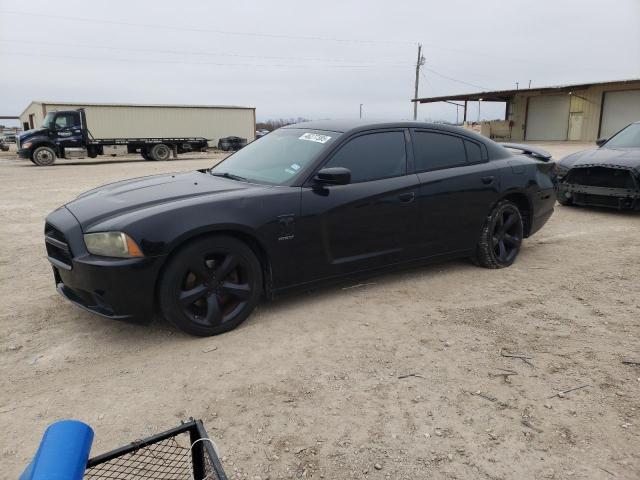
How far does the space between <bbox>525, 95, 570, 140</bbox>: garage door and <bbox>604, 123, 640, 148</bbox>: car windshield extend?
28.3 m

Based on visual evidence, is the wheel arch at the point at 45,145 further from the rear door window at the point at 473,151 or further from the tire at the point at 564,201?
the rear door window at the point at 473,151

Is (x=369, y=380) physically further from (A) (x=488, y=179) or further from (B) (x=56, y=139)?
(B) (x=56, y=139)

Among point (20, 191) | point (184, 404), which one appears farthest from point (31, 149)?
point (184, 404)

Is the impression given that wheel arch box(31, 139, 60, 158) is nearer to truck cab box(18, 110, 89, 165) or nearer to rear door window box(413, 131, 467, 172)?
truck cab box(18, 110, 89, 165)

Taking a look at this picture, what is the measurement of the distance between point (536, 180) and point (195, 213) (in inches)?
145

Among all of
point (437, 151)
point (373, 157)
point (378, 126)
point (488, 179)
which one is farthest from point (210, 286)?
point (488, 179)

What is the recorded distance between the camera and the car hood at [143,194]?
3.39 meters

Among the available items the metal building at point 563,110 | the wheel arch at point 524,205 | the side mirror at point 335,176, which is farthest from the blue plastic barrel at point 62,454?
the metal building at point 563,110

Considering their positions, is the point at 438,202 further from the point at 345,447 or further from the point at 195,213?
the point at 345,447

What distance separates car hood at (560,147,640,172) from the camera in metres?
7.21

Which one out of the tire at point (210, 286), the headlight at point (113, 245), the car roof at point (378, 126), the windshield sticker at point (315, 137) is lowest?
the tire at point (210, 286)

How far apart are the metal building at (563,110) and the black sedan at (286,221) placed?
98.5 ft

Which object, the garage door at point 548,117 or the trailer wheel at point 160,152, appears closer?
the trailer wheel at point 160,152

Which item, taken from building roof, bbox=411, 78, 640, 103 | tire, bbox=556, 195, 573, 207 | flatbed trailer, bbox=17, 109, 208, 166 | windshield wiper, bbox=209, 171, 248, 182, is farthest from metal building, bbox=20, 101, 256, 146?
windshield wiper, bbox=209, 171, 248, 182
